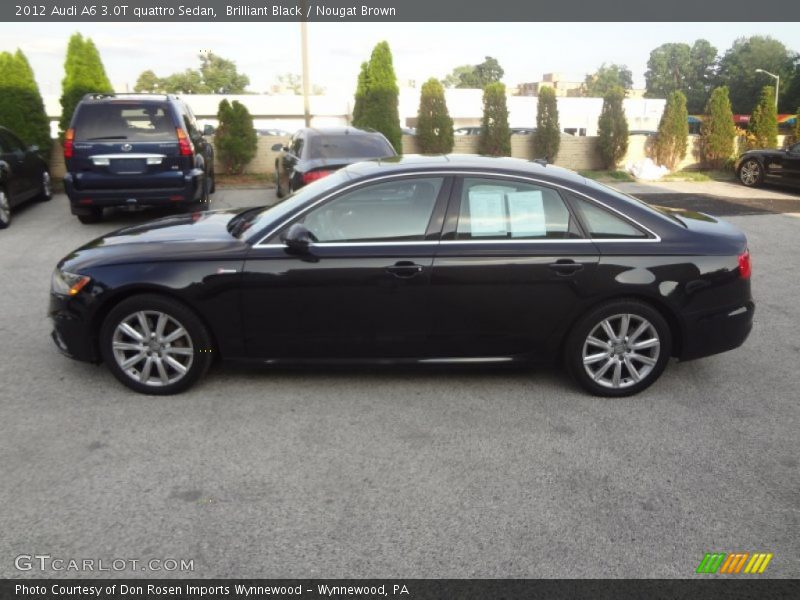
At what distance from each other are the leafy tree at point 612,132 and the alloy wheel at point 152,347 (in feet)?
58.6

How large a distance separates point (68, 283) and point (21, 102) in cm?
1329

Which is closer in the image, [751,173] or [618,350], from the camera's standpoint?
[618,350]

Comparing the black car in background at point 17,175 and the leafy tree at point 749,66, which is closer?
the black car in background at point 17,175

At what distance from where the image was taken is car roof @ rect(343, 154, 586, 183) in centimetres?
490

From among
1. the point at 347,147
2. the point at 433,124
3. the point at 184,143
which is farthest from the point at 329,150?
the point at 433,124

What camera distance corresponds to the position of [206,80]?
8731 centimetres

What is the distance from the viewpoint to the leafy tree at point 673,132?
20.5 metres

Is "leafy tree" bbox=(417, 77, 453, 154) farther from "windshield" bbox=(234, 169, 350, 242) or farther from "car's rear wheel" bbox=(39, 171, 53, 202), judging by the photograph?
"windshield" bbox=(234, 169, 350, 242)

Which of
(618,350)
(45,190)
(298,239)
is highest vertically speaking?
(298,239)

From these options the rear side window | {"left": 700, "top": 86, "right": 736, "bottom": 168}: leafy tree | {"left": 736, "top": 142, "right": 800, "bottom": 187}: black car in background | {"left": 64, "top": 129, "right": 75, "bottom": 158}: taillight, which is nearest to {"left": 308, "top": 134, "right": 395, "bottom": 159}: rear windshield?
{"left": 64, "top": 129, "right": 75, "bottom": 158}: taillight

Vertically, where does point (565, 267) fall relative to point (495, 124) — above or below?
below

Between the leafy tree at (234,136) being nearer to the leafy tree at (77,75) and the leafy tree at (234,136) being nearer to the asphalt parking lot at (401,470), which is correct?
the leafy tree at (77,75)

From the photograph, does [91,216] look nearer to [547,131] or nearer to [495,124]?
[495,124]

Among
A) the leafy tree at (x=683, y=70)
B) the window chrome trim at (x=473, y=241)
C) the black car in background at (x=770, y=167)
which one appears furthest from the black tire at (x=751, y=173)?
the leafy tree at (x=683, y=70)
